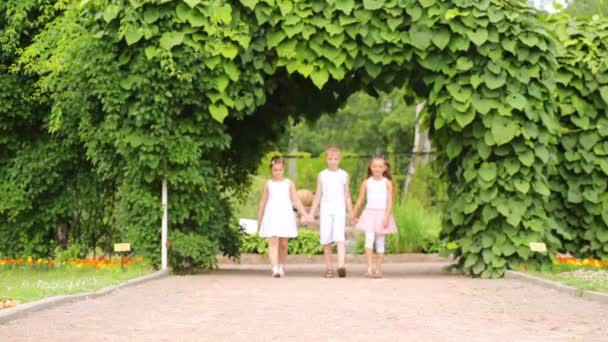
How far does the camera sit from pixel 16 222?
50.4 ft

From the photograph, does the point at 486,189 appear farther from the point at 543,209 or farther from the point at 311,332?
the point at 311,332

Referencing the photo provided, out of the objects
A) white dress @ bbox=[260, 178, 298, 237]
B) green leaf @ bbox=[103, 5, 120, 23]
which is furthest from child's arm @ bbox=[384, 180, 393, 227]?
green leaf @ bbox=[103, 5, 120, 23]

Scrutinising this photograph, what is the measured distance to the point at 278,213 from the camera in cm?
1391

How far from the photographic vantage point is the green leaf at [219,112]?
1305 cm

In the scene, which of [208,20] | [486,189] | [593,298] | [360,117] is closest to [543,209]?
[486,189]

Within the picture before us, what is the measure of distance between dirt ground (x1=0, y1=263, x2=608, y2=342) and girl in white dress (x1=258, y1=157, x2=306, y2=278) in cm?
175

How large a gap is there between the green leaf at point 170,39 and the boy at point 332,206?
2.48 metres

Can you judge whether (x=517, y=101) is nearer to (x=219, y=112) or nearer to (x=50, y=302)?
(x=219, y=112)

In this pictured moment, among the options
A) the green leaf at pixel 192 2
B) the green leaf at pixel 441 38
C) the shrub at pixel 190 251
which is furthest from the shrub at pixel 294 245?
the green leaf at pixel 192 2

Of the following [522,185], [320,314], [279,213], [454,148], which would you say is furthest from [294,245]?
[320,314]

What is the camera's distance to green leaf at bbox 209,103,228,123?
13.0m

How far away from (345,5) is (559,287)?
424 centimetres

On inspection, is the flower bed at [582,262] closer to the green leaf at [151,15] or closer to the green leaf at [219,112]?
the green leaf at [219,112]

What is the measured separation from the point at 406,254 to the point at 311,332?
495 inches
